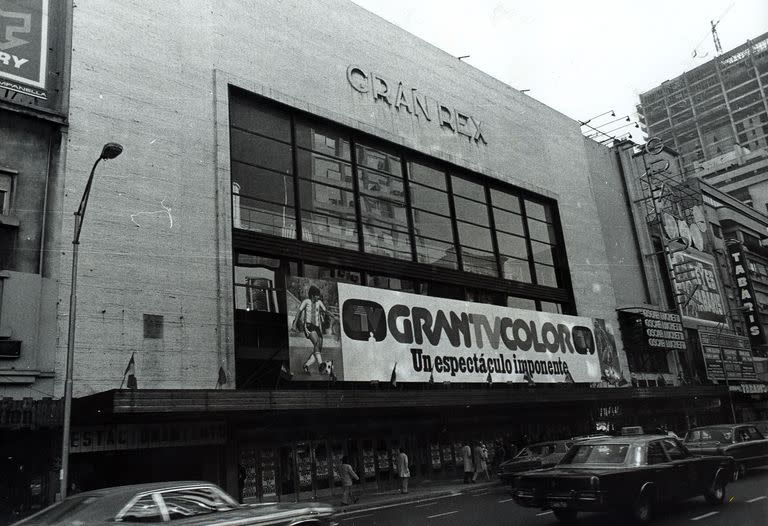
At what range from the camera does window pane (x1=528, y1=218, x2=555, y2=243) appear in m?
35.0

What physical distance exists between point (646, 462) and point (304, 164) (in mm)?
18018

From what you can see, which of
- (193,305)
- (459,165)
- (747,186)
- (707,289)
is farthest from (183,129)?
(747,186)

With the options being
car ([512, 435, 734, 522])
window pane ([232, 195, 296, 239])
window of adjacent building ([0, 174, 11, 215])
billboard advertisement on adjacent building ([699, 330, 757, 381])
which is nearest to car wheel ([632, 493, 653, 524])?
car ([512, 435, 734, 522])

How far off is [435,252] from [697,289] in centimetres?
2356

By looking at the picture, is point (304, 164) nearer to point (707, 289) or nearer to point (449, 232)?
point (449, 232)

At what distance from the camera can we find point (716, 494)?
1239cm

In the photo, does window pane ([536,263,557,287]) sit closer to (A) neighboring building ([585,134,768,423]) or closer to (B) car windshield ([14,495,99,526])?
(A) neighboring building ([585,134,768,423])

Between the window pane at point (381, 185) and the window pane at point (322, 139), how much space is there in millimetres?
1189

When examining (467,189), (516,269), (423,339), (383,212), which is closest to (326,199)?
(383,212)

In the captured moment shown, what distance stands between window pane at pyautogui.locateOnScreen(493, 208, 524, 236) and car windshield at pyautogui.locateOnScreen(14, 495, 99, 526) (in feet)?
90.0

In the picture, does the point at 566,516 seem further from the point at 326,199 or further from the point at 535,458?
the point at 326,199

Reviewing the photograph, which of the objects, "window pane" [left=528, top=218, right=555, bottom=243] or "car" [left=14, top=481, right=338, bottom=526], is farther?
"window pane" [left=528, top=218, right=555, bottom=243]

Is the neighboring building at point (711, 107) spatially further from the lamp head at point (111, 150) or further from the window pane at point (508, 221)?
the lamp head at point (111, 150)

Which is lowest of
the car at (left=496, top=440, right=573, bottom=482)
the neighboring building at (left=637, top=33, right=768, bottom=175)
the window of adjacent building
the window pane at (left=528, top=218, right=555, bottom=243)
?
the car at (left=496, top=440, right=573, bottom=482)
